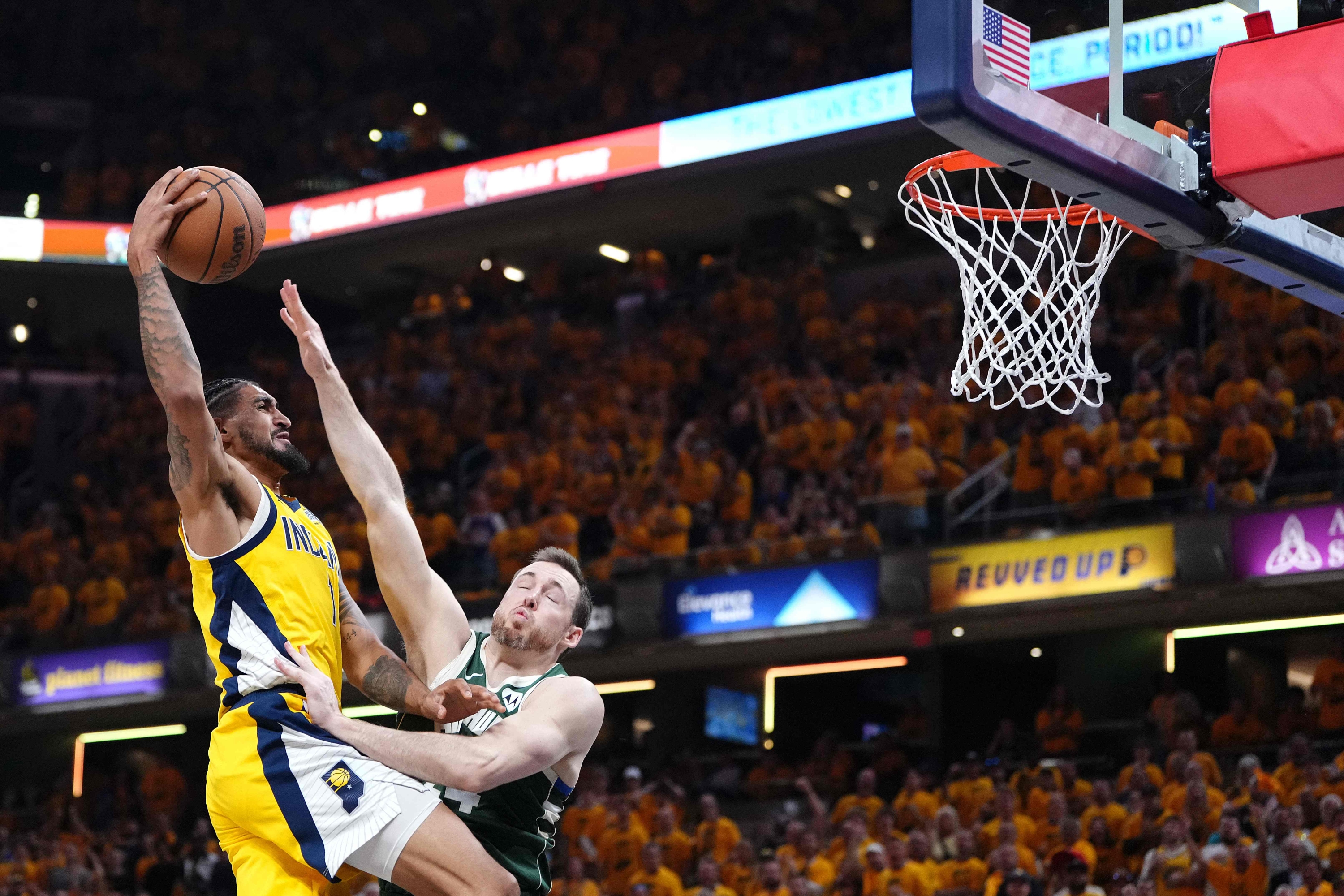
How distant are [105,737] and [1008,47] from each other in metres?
18.5

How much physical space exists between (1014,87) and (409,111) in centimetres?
1772

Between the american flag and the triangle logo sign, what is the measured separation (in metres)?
8.56

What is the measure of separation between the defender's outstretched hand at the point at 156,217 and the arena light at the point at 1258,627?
1045 cm

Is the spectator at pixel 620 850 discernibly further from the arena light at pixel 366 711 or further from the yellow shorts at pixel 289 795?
the yellow shorts at pixel 289 795

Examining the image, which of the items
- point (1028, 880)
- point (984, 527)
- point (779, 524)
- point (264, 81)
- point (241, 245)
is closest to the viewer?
point (241, 245)

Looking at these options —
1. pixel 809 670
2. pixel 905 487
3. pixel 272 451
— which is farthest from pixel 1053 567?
pixel 272 451

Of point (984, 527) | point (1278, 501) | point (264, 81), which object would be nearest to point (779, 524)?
point (984, 527)

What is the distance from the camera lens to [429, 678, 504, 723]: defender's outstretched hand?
4.04 meters

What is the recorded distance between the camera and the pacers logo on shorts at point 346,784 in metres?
4.12

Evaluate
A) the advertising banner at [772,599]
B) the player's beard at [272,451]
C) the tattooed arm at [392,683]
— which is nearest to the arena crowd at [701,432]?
the advertising banner at [772,599]

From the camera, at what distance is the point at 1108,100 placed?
506cm

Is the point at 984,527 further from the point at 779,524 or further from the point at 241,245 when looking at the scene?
the point at 241,245

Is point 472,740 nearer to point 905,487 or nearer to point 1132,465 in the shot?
point 1132,465

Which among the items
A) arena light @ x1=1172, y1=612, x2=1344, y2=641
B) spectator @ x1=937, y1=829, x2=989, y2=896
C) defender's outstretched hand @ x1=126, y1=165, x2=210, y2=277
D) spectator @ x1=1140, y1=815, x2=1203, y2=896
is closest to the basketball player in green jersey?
defender's outstretched hand @ x1=126, y1=165, x2=210, y2=277
